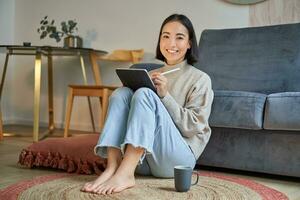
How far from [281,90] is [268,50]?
0.27m

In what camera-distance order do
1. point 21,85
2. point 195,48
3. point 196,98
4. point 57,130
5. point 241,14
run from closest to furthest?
1. point 196,98
2. point 195,48
3. point 241,14
4. point 57,130
5. point 21,85

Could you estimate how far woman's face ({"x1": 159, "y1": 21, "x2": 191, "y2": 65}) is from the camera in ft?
6.06

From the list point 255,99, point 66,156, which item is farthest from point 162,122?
point 66,156

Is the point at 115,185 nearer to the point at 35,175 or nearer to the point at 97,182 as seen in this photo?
the point at 97,182

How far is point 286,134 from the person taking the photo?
1.96 m

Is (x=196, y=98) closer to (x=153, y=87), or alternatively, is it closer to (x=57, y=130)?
(x=153, y=87)

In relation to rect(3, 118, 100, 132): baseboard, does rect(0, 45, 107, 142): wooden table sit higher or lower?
higher

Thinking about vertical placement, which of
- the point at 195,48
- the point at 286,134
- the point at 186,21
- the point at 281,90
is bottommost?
the point at 286,134

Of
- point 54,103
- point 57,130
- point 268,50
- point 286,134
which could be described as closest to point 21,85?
point 54,103

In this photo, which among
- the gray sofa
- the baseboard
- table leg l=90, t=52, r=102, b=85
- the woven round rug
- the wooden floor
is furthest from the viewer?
the baseboard

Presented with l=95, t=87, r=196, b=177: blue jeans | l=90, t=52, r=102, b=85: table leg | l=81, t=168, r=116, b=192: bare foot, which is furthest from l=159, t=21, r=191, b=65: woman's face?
l=90, t=52, r=102, b=85: table leg

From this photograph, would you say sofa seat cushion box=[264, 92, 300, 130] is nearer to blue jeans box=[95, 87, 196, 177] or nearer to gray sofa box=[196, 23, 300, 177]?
gray sofa box=[196, 23, 300, 177]

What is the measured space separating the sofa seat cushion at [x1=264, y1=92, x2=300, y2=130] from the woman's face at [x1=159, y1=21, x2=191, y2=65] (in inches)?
18.4

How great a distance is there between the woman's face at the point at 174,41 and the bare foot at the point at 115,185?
0.58 meters
